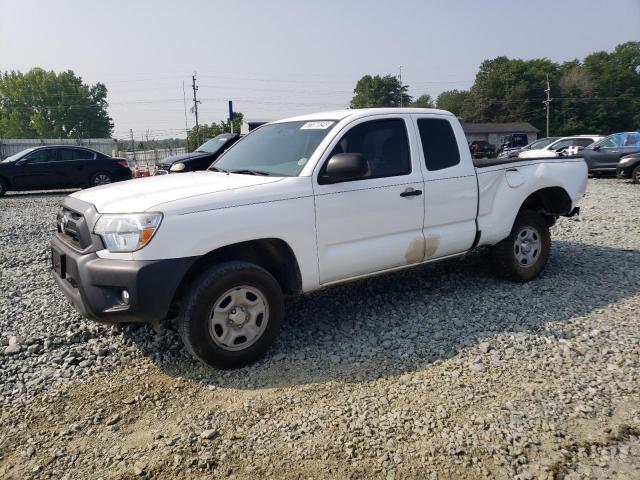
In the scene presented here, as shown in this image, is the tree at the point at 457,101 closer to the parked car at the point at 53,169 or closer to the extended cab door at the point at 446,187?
the parked car at the point at 53,169

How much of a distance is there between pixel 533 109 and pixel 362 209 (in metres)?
96.4

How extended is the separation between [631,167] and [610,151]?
60.4 inches

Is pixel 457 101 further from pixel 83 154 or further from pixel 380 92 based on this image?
pixel 83 154

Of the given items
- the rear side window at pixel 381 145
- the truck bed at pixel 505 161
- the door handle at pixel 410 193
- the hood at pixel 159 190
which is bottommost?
the door handle at pixel 410 193

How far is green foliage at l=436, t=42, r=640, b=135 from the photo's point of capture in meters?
83.3

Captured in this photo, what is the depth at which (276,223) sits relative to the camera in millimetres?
3723

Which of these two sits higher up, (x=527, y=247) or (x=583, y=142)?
(x=583, y=142)

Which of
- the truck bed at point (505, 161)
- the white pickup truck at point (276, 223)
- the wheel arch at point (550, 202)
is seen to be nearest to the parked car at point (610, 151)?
the wheel arch at point (550, 202)

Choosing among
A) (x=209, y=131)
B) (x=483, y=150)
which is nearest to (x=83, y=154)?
(x=483, y=150)

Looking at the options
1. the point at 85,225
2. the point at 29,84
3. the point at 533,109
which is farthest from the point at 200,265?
the point at 29,84

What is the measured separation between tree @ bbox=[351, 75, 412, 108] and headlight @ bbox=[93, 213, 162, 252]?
8862cm

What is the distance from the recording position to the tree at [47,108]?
85625 millimetres

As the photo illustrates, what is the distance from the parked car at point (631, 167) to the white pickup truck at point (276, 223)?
13311mm

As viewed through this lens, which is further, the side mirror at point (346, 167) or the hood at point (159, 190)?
the side mirror at point (346, 167)
